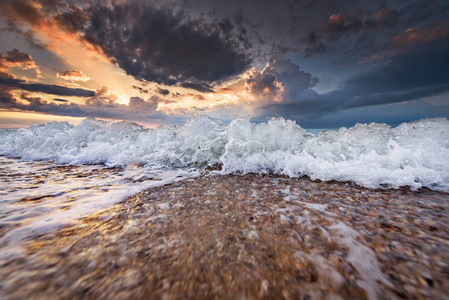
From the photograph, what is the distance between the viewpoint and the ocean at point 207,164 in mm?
2367

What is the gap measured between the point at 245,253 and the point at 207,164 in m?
3.72

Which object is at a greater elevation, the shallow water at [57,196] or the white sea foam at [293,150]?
the white sea foam at [293,150]

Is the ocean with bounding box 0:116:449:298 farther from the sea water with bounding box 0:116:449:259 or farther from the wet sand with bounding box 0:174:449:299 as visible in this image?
the wet sand with bounding box 0:174:449:299

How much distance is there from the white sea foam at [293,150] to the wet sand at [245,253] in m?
1.14

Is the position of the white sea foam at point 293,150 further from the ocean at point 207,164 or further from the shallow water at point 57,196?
the shallow water at point 57,196

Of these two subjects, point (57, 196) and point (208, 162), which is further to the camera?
point (208, 162)

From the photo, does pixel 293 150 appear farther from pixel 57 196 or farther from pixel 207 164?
pixel 57 196

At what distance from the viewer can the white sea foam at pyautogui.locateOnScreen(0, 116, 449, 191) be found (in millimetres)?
3490

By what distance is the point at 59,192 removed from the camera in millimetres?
2957

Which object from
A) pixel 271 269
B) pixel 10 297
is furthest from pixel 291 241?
pixel 10 297

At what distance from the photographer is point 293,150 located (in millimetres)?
5055

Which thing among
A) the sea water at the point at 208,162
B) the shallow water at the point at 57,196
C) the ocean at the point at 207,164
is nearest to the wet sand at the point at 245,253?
the shallow water at the point at 57,196

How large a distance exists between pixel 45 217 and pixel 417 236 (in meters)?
4.11

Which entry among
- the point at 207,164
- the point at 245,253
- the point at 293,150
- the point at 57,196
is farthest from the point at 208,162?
the point at 245,253
